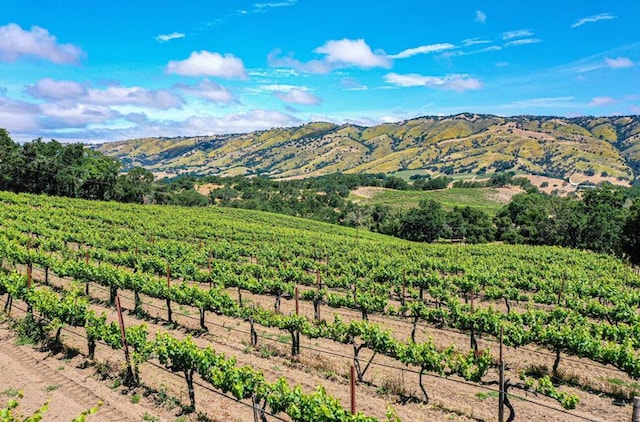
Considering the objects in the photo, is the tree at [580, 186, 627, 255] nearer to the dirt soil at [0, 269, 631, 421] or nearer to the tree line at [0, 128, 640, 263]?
the tree line at [0, 128, 640, 263]

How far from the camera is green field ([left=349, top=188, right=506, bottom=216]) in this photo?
131000mm

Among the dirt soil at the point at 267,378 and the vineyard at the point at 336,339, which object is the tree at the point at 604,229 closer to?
the vineyard at the point at 336,339

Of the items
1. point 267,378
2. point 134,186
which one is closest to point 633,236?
point 267,378

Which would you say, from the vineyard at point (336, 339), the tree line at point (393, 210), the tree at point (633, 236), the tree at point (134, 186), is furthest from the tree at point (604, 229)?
the tree at point (134, 186)

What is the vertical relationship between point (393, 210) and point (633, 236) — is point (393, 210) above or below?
above

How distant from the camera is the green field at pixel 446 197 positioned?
131 meters

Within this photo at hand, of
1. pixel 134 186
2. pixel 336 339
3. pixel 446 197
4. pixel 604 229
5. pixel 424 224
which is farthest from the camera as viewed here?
pixel 446 197

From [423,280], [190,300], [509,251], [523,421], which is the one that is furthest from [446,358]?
[509,251]

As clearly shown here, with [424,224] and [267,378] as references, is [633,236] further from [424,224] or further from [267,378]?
[267,378]

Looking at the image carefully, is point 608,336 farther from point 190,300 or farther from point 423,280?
point 190,300

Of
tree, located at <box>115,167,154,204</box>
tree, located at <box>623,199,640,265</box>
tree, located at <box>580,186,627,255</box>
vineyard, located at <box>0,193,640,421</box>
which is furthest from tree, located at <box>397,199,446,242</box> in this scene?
tree, located at <box>115,167,154,204</box>

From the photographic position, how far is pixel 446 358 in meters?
13.3

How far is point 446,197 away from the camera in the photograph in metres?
139

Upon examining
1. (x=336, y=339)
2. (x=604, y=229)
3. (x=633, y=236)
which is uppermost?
(x=336, y=339)
